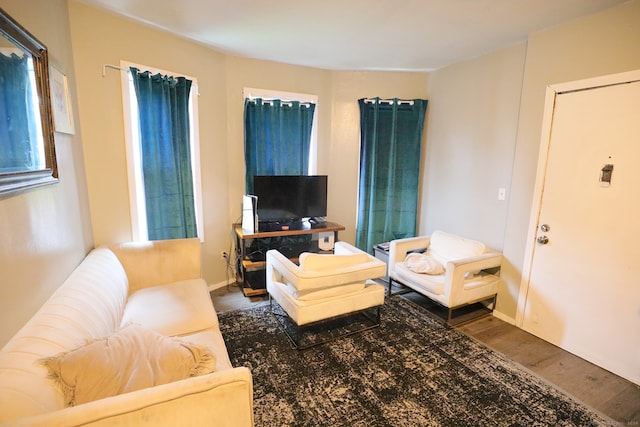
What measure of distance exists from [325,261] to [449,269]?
1149 millimetres

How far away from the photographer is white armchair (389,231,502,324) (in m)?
2.61

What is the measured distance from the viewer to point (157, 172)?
8.75 ft

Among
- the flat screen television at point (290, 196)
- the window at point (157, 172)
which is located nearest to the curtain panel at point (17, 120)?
the window at point (157, 172)

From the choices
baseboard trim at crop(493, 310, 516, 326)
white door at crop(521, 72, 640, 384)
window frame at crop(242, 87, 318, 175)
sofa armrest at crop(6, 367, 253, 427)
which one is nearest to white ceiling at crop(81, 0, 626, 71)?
window frame at crop(242, 87, 318, 175)

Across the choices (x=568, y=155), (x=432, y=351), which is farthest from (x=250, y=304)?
(x=568, y=155)

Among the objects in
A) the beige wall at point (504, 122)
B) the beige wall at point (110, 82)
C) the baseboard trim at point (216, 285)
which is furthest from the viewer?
the baseboard trim at point (216, 285)

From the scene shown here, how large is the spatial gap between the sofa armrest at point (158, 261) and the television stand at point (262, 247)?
0.60 metres

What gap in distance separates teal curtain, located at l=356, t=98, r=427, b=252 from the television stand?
603 millimetres

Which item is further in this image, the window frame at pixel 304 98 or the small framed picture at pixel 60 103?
the window frame at pixel 304 98

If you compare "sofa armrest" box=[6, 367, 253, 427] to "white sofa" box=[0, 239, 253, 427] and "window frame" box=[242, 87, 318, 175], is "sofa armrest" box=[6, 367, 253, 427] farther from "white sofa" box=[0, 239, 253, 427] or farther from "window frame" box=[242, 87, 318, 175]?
"window frame" box=[242, 87, 318, 175]

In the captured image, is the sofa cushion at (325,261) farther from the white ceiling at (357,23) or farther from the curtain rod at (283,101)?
the curtain rod at (283,101)

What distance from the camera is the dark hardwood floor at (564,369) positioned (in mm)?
1830

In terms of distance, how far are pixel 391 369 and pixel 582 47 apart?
2697 millimetres

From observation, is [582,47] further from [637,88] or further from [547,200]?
[547,200]
